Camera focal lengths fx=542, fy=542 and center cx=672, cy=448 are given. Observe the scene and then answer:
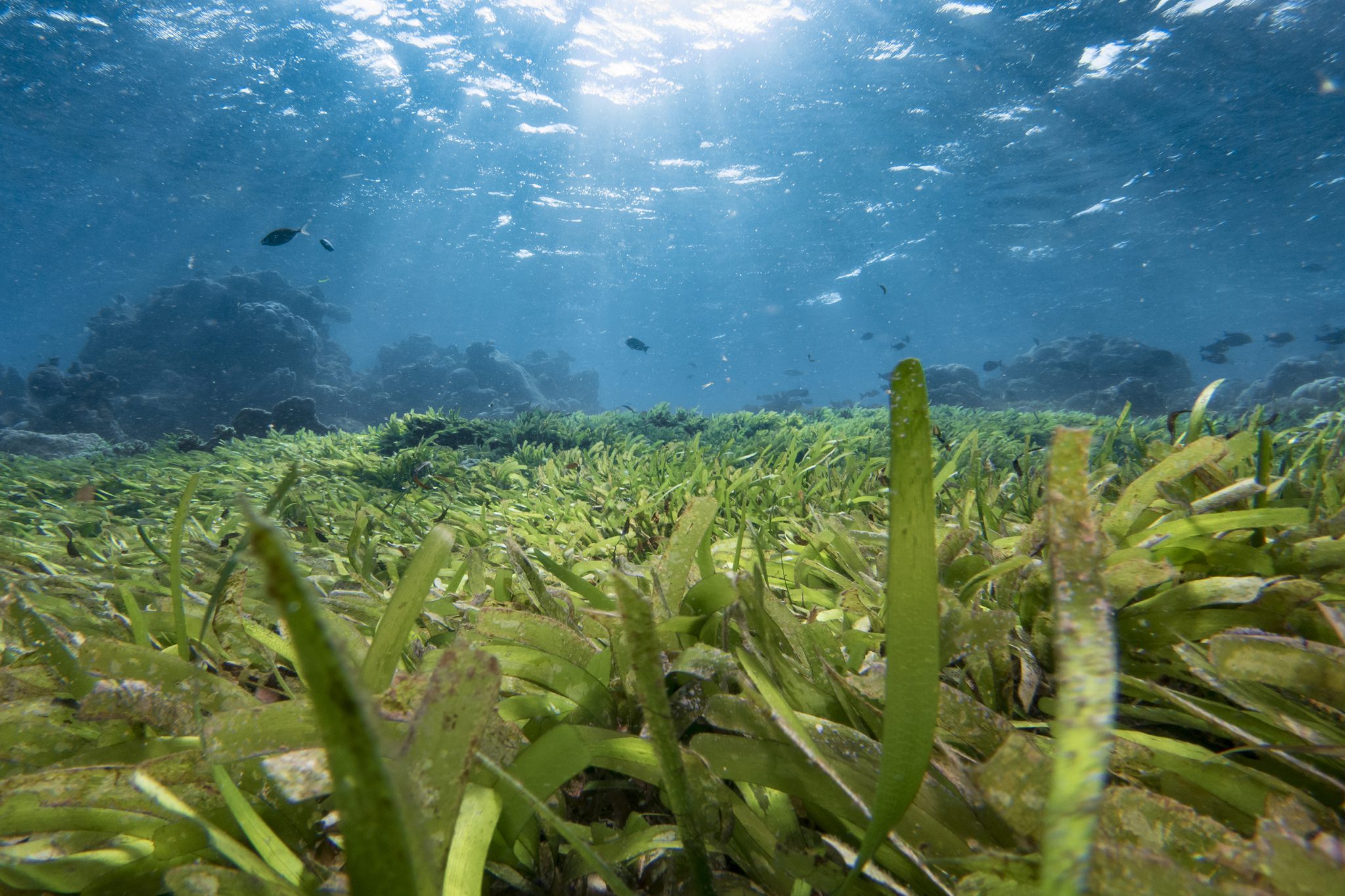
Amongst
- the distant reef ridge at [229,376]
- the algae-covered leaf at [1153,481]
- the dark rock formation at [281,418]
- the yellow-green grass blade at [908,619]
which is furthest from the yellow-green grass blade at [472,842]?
the distant reef ridge at [229,376]

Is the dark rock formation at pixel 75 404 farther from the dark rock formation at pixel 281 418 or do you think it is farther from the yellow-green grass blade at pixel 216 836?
the yellow-green grass blade at pixel 216 836

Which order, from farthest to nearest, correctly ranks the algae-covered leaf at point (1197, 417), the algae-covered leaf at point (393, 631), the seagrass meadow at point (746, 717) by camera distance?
the algae-covered leaf at point (1197, 417) < the algae-covered leaf at point (393, 631) < the seagrass meadow at point (746, 717)

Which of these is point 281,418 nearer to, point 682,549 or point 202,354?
point 202,354

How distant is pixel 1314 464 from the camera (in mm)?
1503

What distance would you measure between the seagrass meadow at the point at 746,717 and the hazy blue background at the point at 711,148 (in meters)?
24.8

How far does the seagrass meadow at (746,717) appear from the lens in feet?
1.20

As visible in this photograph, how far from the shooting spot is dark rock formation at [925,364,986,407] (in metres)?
22.2

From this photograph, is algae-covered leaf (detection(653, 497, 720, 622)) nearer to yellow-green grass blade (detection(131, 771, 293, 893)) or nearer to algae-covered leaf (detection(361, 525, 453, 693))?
algae-covered leaf (detection(361, 525, 453, 693))

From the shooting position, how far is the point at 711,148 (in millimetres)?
30938

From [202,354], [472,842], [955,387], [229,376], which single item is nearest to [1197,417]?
[472,842]


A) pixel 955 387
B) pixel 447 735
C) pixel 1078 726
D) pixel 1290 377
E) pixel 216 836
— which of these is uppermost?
pixel 1290 377

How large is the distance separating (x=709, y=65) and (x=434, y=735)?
102 ft

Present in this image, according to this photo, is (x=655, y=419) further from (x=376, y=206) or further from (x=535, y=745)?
(x=376, y=206)

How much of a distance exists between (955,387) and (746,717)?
84.4ft
